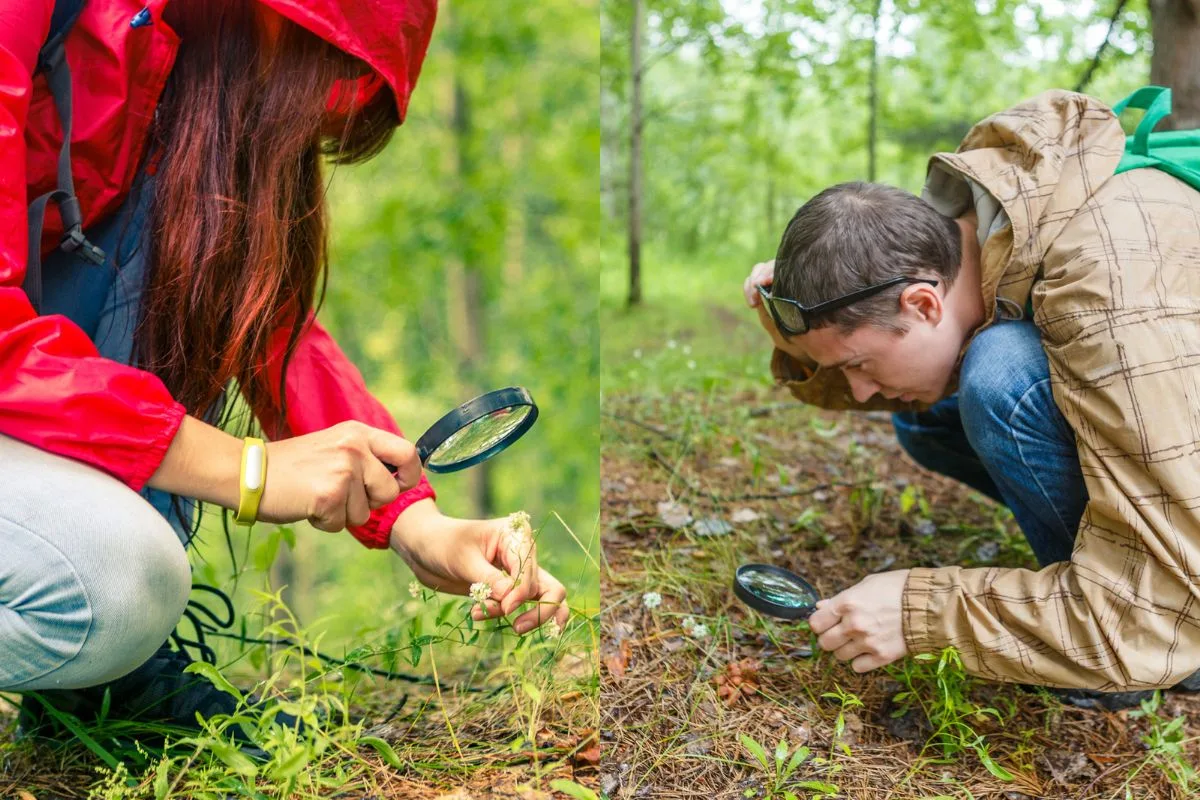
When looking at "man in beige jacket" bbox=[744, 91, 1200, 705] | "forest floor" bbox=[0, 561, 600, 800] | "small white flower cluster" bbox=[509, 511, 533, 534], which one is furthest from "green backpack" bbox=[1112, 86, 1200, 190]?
"forest floor" bbox=[0, 561, 600, 800]

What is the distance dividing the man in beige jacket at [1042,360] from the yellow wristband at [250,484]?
1106mm

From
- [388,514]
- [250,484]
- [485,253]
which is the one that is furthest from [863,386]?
[485,253]

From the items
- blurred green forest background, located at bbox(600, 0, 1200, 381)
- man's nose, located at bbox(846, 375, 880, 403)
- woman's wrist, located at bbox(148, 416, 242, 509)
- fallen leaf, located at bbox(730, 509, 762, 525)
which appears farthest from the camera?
blurred green forest background, located at bbox(600, 0, 1200, 381)

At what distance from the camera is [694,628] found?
2.20 meters

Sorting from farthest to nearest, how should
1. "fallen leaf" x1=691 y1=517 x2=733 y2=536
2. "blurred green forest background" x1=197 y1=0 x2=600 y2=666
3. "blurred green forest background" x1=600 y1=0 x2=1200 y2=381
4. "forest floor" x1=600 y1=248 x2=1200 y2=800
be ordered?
"blurred green forest background" x1=197 y1=0 x2=600 y2=666 < "blurred green forest background" x1=600 y1=0 x2=1200 y2=381 < "fallen leaf" x1=691 y1=517 x2=733 y2=536 < "forest floor" x1=600 y1=248 x2=1200 y2=800

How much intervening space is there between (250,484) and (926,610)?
1.26 metres

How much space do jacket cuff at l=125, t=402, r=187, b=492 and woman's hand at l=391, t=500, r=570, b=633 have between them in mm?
579

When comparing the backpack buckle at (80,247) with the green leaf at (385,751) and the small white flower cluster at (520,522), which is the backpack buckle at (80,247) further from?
the green leaf at (385,751)

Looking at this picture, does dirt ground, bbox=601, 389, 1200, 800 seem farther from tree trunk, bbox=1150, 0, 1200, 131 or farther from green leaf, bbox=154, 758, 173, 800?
tree trunk, bbox=1150, 0, 1200, 131

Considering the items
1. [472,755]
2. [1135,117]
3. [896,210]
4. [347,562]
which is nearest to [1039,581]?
[896,210]

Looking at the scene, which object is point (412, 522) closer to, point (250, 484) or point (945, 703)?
point (250, 484)

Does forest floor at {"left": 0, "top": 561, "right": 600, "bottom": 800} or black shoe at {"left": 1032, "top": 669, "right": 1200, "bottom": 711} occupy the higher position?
forest floor at {"left": 0, "top": 561, "right": 600, "bottom": 800}

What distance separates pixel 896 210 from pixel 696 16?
12.8 feet

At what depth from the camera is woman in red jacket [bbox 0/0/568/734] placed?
1444mm
